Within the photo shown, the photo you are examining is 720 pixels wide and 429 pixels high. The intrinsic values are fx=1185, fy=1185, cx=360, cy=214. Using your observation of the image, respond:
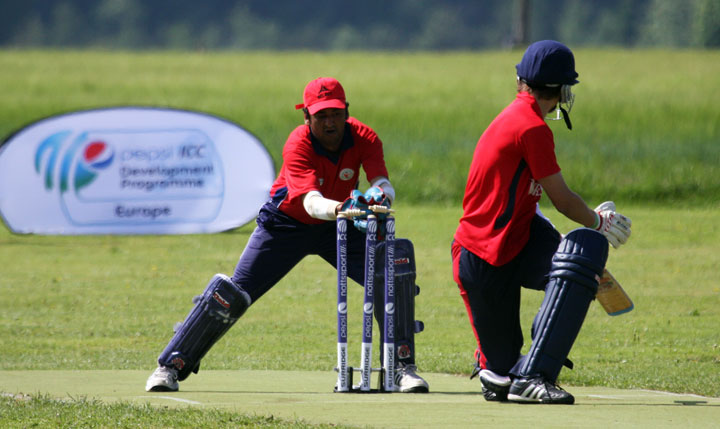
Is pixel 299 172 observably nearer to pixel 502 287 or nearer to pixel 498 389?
pixel 502 287

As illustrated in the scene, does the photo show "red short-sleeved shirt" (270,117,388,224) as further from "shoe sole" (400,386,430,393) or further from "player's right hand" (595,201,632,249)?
"player's right hand" (595,201,632,249)

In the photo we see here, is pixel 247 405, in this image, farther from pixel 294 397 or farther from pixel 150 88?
pixel 150 88

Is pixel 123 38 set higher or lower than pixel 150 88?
higher

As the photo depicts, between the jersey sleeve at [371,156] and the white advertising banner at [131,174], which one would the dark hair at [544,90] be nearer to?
the jersey sleeve at [371,156]

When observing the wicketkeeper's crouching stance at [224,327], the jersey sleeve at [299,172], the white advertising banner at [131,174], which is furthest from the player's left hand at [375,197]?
the white advertising banner at [131,174]

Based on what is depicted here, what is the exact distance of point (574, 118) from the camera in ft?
92.6

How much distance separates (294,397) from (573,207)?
76.2 inches

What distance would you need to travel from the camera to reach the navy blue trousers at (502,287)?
6.19 metres

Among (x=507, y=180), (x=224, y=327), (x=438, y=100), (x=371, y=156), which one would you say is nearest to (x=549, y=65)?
(x=507, y=180)

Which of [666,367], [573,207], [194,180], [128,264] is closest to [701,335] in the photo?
[666,367]

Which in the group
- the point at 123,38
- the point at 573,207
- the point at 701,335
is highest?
the point at 123,38

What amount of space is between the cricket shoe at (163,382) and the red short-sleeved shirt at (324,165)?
1.19 meters

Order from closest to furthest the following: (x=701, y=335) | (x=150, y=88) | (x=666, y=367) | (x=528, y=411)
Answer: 1. (x=528, y=411)
2. (x=666, y=367)
3. (x=701, y=335)
4. (x=150, y=88)

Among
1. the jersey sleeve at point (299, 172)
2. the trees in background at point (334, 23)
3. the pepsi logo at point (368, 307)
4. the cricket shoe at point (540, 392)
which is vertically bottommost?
the cricket shoe at point (540, 392)
